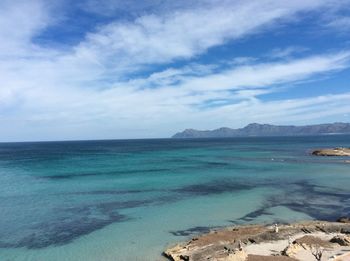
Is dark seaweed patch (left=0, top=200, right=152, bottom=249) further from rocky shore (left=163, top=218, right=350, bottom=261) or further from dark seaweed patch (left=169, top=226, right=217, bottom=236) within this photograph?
rocky shore (left=163, top=218, right=350, bottom=261)

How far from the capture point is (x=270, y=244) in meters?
25.8

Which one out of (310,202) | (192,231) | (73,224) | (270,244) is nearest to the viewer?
(270,244)

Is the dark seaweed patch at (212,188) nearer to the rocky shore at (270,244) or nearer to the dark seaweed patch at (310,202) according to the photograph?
the dark seaweed patch at (310,202)

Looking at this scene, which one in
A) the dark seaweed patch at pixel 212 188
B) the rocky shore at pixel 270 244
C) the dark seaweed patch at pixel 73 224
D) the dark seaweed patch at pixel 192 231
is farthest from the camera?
the dark seaweed patch at pixel 212 188

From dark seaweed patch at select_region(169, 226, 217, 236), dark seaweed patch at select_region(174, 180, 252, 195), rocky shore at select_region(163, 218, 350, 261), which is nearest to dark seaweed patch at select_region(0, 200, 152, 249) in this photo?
dark seaweed patch at select_region(169, 226, 217, 236)

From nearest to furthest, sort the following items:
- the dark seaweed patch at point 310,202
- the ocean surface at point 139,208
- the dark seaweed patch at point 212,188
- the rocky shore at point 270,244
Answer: the rocky shore at point 270,244, the ocean surface at point 139,208, the dark seaweed patch at point 310,202, the dark seaweed patch at point 212,188

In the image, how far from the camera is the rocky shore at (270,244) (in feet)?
76.2

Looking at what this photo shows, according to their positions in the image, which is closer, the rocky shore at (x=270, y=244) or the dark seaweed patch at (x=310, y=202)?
the rocky shore at (x=270, y=244)

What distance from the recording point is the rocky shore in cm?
2322

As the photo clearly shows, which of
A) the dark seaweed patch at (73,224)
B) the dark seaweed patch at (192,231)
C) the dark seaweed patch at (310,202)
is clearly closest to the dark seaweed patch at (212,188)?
the dark seaweed patch at (310,202)

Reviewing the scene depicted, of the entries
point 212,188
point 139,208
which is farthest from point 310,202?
point 139,208

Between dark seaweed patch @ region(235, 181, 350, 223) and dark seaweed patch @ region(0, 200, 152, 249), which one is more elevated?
dark seaweed patch @ region(0, 200, 152, 249)

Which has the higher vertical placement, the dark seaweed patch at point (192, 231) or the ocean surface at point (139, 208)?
the ocean surface at point (139, 208)

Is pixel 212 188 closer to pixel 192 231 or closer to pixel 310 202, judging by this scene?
pixel 310 202
